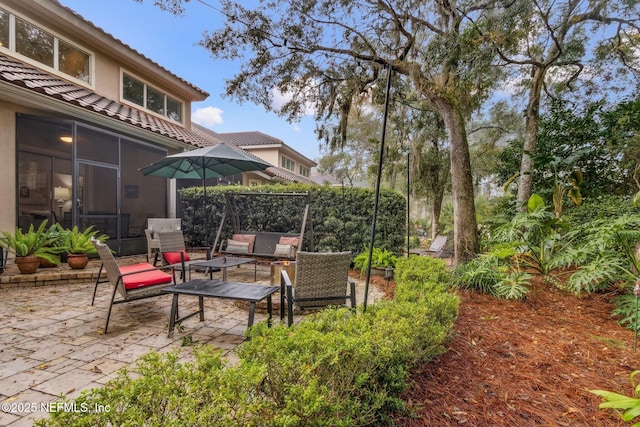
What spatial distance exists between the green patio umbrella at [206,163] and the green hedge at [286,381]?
11.8 ft

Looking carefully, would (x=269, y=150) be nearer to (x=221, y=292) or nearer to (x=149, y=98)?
(x=149, y=98)

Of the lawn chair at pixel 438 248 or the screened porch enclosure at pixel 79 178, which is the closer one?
the screened porch enclosure at pixel 79 178

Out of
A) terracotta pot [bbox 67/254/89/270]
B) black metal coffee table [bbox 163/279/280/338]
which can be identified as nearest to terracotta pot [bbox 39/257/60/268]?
terracotta pot [bbox 67/254/89/270]

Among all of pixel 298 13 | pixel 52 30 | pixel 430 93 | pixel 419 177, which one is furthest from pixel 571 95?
pixel 52 30

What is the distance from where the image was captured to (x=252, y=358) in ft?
5.08

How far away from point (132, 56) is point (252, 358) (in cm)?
925

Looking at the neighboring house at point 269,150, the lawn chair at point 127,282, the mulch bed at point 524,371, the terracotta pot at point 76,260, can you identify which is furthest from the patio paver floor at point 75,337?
the neighboring house at point 269,150

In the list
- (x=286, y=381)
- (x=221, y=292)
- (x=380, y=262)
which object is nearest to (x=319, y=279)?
(x=221, y=292)

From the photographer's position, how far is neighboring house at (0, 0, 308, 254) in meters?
5.47

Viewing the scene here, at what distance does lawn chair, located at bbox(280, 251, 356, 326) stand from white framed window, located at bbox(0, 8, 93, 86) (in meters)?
7.45

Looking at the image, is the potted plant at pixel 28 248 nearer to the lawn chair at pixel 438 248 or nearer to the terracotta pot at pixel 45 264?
the terracotta pot at pixel 45 264

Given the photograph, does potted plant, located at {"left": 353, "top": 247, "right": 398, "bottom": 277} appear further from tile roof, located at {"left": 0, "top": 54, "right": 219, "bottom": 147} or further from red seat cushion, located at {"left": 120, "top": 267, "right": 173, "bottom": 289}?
tile roof, located at {"left": 0, "top": 54, "right": 219, "bottom": 147}

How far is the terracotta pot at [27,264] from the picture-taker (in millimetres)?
4814

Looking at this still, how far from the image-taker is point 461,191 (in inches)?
213
